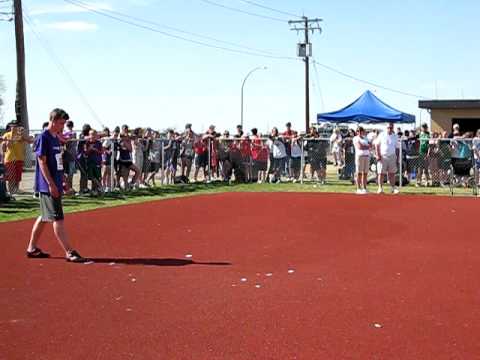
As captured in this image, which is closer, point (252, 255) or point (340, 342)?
point (340, 342)

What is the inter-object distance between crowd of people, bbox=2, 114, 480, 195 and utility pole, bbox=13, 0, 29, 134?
39.4ft

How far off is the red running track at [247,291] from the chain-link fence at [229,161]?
18.7 feet

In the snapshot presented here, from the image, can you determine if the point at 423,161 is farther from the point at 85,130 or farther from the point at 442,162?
the point at 85,130

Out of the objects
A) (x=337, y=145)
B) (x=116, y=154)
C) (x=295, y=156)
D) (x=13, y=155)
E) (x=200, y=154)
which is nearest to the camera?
(x=13, y=155)

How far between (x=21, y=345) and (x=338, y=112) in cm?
2387

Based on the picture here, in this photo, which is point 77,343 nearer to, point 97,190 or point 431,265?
point 431,265

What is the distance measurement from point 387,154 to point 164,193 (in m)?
6.62

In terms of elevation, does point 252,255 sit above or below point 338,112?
below

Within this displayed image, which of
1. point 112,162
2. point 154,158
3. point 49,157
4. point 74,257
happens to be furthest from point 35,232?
point 154,158

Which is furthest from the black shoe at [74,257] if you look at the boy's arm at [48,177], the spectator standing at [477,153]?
the spectator standing at [477,153]

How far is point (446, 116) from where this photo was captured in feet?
110

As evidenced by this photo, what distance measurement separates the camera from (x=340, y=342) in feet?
17.7

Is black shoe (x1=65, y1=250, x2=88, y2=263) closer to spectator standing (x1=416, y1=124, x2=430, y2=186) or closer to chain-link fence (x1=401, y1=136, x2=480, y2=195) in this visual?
chain-link fence (x1=401, y1=136, x2=480, y2=195)

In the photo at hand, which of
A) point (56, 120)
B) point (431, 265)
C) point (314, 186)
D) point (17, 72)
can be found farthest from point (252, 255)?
point (17, 72)
